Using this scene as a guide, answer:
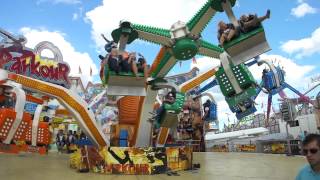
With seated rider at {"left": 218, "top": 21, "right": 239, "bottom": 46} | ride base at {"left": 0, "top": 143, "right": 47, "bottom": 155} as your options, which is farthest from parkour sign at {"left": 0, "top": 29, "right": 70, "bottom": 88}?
seated rider at {"left": 218, "top": 21, "right": 239, "bottom": 46}

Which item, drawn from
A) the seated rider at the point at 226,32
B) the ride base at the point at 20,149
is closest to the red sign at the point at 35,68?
the ride base at the point at 20,149

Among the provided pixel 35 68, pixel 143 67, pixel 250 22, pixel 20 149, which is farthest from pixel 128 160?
pixel 35 68

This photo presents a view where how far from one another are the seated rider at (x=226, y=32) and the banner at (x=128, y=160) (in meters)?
4.37

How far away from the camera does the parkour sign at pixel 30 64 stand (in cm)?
1933

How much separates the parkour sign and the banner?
9.70m

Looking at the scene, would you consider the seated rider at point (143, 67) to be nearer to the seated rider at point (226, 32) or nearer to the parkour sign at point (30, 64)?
the seated rider at point (226, 32)

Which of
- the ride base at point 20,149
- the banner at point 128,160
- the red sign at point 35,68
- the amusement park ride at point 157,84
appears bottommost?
the banner at point 128,160

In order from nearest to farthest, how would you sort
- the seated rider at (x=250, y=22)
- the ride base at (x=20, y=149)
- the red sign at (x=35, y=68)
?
the seated rider at (x=250, y=22)
the ride base at (x=20, y=149)
the red sign at (x=35, y=68)

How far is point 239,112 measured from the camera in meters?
11.0

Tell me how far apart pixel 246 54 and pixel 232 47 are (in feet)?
1.12

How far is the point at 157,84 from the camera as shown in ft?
35.6

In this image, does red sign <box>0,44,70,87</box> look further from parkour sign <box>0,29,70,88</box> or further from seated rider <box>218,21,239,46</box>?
seated rider <box>218,21,239,46</box>

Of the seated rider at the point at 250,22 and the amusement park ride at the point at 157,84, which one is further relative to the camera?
the amusement park ride at the point at 157,84

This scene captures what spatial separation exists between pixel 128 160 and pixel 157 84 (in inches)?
99.7
